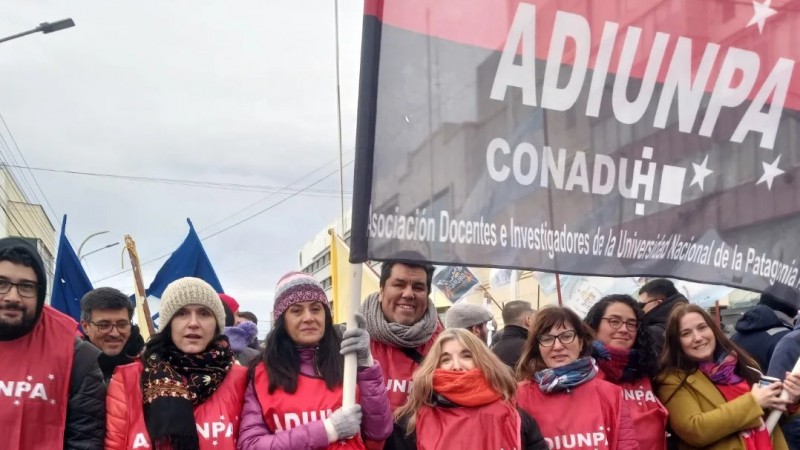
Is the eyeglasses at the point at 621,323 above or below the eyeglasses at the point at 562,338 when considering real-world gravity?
above

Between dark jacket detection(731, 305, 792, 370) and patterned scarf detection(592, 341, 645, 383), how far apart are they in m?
0.99

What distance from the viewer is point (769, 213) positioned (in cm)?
381

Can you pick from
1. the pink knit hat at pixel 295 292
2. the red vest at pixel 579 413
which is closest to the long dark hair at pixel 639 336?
the red vest at pixel 579 413

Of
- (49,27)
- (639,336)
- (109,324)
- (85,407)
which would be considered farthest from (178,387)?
(49,27)

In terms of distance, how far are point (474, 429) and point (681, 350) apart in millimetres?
1429

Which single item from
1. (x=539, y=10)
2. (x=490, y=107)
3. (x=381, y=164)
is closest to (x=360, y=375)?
(x=381, y=164)

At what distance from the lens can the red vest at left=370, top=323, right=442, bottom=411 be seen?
13.4ft

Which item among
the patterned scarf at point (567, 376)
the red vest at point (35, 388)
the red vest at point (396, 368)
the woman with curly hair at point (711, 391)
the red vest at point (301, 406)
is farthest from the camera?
the red vest at point (396, 368)

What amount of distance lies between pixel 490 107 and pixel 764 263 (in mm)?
1518

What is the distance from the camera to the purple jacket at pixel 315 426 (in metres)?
3.26

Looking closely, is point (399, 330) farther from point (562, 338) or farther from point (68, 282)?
point (68, 282)

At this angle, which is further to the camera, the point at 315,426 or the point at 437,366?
the point at 437,366

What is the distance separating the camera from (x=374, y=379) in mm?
3373

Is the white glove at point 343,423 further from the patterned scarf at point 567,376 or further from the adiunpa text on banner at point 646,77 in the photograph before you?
the adiunpa text on banner at point 646,77
